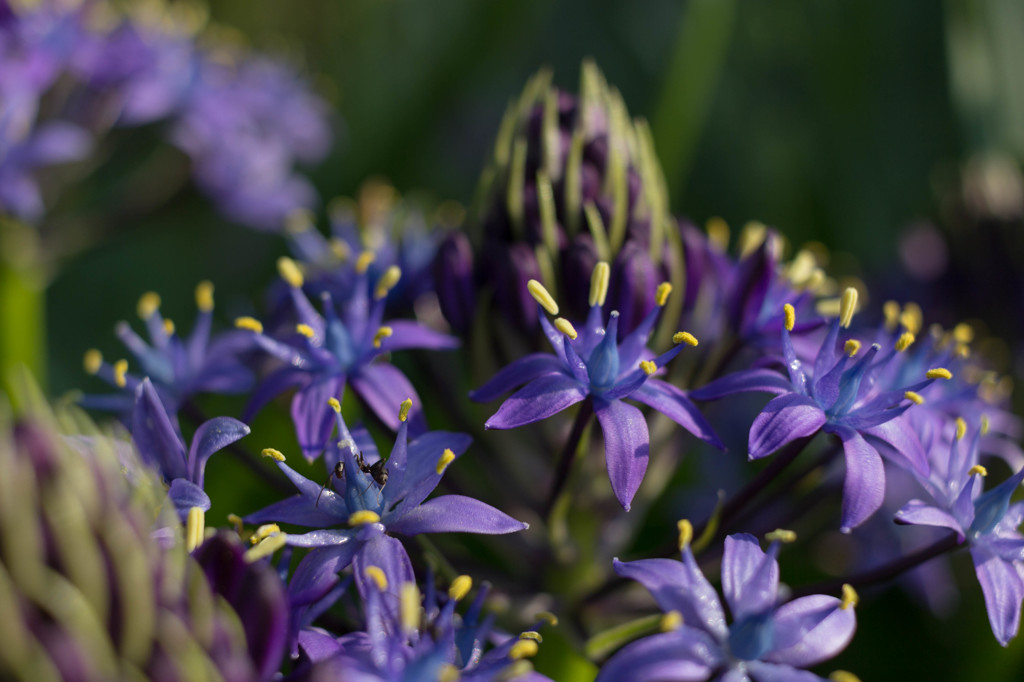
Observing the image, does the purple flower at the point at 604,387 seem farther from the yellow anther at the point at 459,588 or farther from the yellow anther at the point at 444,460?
the yellow anther at the point at 459,588

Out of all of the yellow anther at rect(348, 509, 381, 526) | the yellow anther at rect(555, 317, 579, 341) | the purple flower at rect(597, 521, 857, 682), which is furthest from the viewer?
the yellow anther at rect(555, 317, 579, 341)

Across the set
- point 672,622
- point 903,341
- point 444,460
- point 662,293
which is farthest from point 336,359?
point 903,341

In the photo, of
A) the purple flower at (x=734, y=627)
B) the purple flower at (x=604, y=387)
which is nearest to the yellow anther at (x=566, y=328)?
the purple flower at (x=604, y=387)

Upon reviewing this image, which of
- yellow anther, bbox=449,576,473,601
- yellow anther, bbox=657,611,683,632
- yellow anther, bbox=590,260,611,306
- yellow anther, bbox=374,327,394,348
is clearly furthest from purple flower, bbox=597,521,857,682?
yellow anther, bbox=374,327,394,348

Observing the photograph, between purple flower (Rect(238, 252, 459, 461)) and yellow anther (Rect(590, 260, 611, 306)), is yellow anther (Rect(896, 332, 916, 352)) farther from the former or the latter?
purple flower (Rect(238, 252, 459, 461))

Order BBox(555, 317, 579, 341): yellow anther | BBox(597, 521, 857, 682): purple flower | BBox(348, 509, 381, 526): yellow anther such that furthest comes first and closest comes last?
BBox(555, 317, 579, 341): yellow anther
BBox(348, 509, 381, 526): yellow anther
BBox(597, 521, 857, 682): purple flower
